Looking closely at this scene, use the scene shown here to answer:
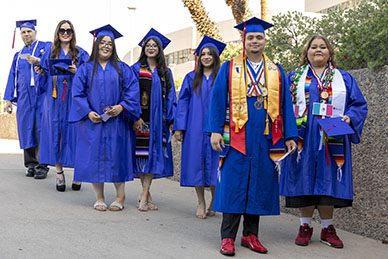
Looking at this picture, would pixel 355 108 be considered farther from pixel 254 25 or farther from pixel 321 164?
pixel 254 25

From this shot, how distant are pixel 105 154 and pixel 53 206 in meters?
0.90

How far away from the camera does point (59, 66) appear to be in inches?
301

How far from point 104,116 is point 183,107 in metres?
0.92

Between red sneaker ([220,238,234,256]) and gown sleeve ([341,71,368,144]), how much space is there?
60.7 inches

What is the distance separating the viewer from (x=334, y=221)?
613 cm

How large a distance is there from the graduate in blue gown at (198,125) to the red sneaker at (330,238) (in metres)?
1.49

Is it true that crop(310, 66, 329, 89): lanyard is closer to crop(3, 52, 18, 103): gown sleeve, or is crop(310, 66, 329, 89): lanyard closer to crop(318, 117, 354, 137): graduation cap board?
crop(318, 117, 354, 137): graduation cap board

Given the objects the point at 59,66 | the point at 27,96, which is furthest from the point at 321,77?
the point at 27,96

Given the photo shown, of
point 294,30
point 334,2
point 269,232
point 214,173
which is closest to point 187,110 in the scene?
point 214,173

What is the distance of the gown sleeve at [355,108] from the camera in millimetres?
5180

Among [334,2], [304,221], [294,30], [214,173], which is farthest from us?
[334,2]

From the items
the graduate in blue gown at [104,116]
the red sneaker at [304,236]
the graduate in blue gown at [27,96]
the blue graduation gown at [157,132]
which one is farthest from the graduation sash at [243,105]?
the graduate in blue gown at [27,96]

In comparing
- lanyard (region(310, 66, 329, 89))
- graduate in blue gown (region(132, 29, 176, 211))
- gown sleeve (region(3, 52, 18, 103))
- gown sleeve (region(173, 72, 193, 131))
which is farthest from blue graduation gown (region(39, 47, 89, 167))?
lanyard (region(310, 66, 329, 89))

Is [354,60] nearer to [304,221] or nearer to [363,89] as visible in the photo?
[363,89]
